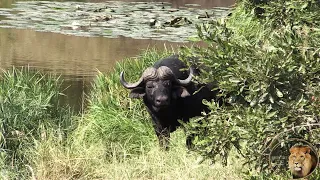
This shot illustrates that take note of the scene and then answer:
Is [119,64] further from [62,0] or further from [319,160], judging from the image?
[62,0]

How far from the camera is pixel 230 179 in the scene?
4980mm

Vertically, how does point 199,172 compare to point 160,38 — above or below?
below

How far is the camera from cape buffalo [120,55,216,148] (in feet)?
19.9

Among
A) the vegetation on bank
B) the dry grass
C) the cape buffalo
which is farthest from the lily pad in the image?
the dry grass

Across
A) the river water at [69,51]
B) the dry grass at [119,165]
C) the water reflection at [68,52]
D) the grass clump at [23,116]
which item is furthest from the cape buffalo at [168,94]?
the water reflection at [68,52]

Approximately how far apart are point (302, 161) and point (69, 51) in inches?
476

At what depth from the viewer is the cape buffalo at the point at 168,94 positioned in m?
6.07

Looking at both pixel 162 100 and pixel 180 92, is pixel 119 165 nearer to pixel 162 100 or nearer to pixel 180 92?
pixel 162 100

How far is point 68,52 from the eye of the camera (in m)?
14.4

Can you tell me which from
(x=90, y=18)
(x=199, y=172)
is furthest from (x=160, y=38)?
(x=199, y=172)

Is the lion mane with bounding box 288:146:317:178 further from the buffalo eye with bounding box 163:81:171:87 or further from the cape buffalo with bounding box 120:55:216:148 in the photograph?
the buffalo eye with bounding box 163:81:171:87

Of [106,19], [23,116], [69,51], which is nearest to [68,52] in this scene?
[69,51]

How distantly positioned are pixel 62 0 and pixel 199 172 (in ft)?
66.5

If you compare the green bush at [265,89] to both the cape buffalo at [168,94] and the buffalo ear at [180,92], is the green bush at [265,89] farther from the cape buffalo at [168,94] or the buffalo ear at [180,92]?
the buffalo ear at [180,92]
